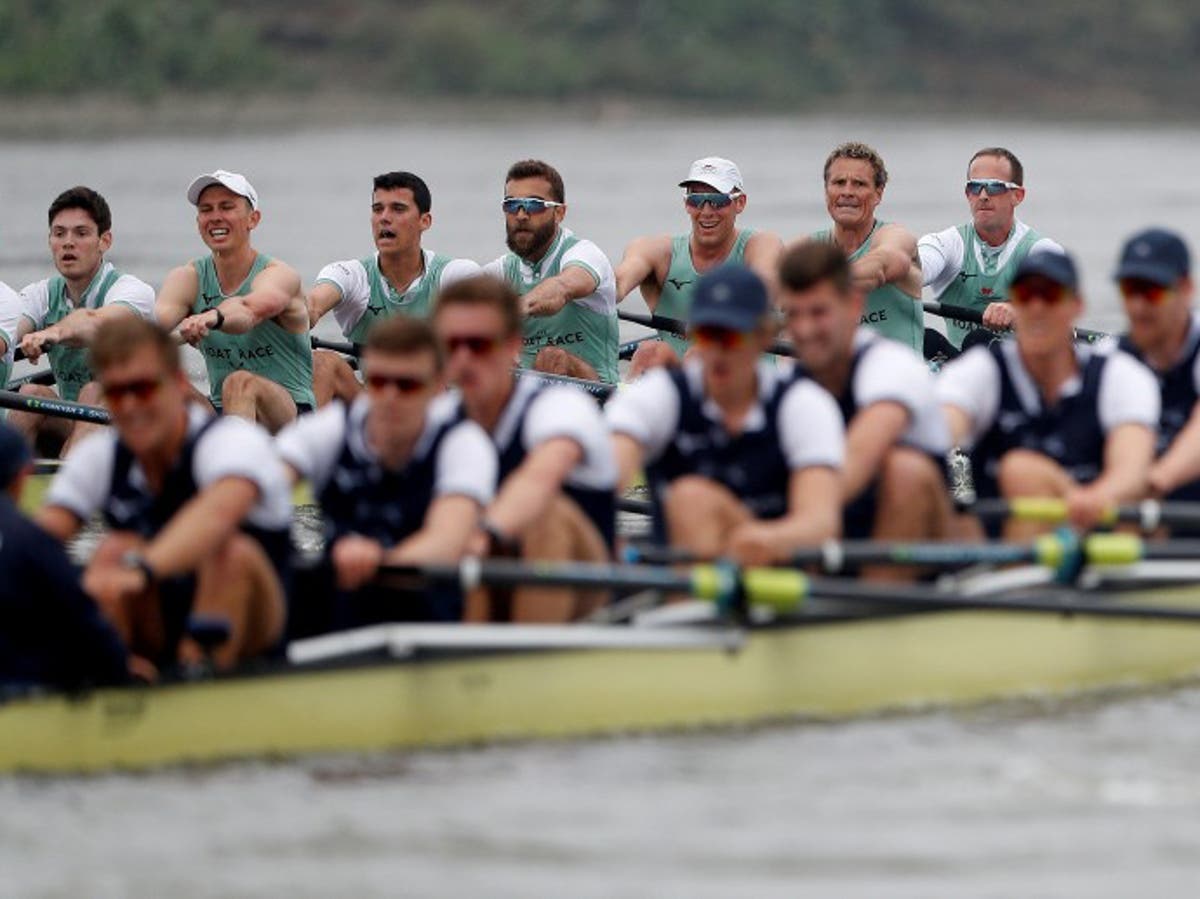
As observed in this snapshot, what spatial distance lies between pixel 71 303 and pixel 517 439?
4576mm

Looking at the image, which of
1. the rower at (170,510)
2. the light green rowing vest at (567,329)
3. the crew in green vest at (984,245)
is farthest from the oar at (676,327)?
the rower at (170,510)

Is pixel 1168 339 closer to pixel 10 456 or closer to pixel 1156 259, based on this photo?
pixel 1156 259

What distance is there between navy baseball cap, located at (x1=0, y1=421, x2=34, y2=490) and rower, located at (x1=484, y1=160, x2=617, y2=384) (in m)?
5.09

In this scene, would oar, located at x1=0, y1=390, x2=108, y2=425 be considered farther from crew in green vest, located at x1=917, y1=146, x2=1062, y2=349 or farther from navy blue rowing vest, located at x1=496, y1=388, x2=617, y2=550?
crew in green vest, located at x1=917, y1=146, x2=1062, y2=349

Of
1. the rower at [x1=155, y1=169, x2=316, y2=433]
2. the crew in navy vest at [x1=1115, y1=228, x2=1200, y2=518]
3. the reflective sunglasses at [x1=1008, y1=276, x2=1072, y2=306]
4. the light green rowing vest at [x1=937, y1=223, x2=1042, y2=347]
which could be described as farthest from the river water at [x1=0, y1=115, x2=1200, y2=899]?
the light green rowing vest at [x1=937, y1=223, x2=1042, y2=347]

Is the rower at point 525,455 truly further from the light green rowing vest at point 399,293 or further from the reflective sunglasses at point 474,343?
the light green rowing vest at point 399,293

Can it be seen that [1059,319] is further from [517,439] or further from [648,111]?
[648,111]

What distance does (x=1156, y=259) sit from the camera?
338 inches

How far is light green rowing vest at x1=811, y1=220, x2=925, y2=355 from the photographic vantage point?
12.6 meters

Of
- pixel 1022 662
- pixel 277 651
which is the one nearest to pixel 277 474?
pixel 277 651

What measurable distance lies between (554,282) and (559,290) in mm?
43

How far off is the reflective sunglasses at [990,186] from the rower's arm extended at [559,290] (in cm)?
197

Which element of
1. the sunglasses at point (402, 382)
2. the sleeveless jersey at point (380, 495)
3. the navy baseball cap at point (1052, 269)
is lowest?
the sleeveless jersey at point (380, 495)

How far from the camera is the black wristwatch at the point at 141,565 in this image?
7.03 m
